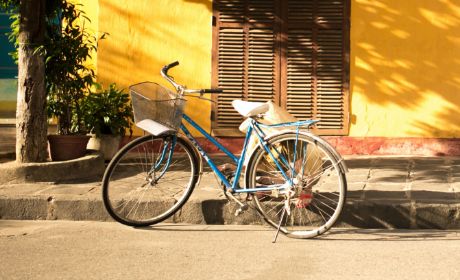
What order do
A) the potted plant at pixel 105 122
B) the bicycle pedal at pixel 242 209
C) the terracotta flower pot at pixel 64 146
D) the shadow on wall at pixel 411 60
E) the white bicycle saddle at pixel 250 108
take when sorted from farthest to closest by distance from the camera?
the shadow on wall at pixel 411 60 → the potted plant at pixel 105 122 → the terracotta flower pot at pixel 64 146 → the bicycle pedal at pixel 242 209 → the white bicycle saddle at pixel 250 108

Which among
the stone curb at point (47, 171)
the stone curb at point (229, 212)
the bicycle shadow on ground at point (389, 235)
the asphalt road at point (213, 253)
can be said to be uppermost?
the stone curb at point (47, 171)

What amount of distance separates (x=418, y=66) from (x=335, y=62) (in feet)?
3.06

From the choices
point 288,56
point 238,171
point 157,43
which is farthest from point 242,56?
point 238,171

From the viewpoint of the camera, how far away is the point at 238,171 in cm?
679

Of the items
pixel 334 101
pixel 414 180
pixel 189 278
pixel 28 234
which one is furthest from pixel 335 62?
pixel 189 278

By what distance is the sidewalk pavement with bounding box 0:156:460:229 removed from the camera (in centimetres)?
696

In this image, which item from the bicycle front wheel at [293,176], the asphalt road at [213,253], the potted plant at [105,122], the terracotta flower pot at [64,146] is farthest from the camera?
the potted plant at [105,122]

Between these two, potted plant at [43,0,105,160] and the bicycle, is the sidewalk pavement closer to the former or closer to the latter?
the bicycle

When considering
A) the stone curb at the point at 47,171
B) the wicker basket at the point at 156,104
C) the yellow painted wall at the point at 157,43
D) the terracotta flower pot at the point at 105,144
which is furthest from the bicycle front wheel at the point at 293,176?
the yellow painted wall at the point at 157,43

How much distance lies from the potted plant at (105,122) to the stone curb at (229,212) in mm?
2318

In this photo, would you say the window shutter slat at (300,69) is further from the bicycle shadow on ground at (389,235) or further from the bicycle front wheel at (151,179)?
the bicycle shadow on ground at (389,235)

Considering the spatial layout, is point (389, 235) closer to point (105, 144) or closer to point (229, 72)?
point (105, 144)

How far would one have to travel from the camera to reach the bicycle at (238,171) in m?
6.56

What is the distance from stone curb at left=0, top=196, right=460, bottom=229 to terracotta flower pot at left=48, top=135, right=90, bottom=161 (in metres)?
1.60
